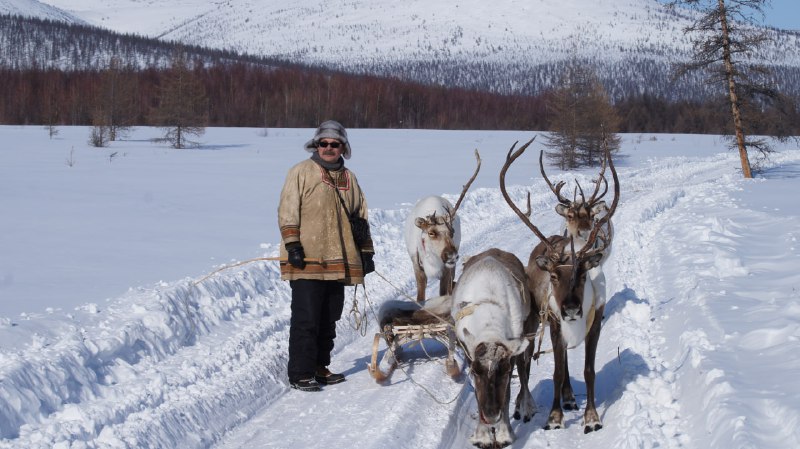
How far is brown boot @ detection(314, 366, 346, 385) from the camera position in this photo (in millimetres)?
7051

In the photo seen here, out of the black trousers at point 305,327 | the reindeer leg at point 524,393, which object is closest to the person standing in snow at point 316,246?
the black trousers at point 305,327

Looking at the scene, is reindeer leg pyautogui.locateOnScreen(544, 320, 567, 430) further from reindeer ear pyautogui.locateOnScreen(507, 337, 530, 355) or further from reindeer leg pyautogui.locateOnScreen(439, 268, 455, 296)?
reindeer leg pyautogui.locateOnScreen(439, 268, 455, 296)

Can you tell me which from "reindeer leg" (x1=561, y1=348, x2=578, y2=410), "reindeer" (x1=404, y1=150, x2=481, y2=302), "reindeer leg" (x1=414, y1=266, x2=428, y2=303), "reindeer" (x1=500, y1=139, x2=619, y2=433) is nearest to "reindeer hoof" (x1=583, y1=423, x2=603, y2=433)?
"reindeer" (x1=500, y1=139, x2=619, y2=433)

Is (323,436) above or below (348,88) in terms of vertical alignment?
below

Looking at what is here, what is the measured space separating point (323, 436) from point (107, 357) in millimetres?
2364

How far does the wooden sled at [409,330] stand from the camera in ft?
23.0

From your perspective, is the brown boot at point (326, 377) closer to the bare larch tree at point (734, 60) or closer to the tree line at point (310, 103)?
the bare larch tree at point (734, 60)

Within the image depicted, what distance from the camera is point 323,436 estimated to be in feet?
19.0

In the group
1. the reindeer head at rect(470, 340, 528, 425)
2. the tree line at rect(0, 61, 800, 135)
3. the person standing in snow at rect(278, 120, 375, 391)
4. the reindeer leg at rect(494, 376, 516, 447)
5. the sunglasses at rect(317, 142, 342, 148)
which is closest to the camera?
the reindeer head at rect(470, 340, 528, 425)

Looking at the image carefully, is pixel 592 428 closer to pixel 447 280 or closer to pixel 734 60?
pixel 447 280

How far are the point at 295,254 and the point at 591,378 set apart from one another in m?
2.71

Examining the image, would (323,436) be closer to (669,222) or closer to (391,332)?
(391,332)

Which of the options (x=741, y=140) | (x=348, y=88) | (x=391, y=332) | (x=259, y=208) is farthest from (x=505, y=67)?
(x=391, y=332)

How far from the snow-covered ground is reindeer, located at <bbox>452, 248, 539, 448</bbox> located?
281mm
